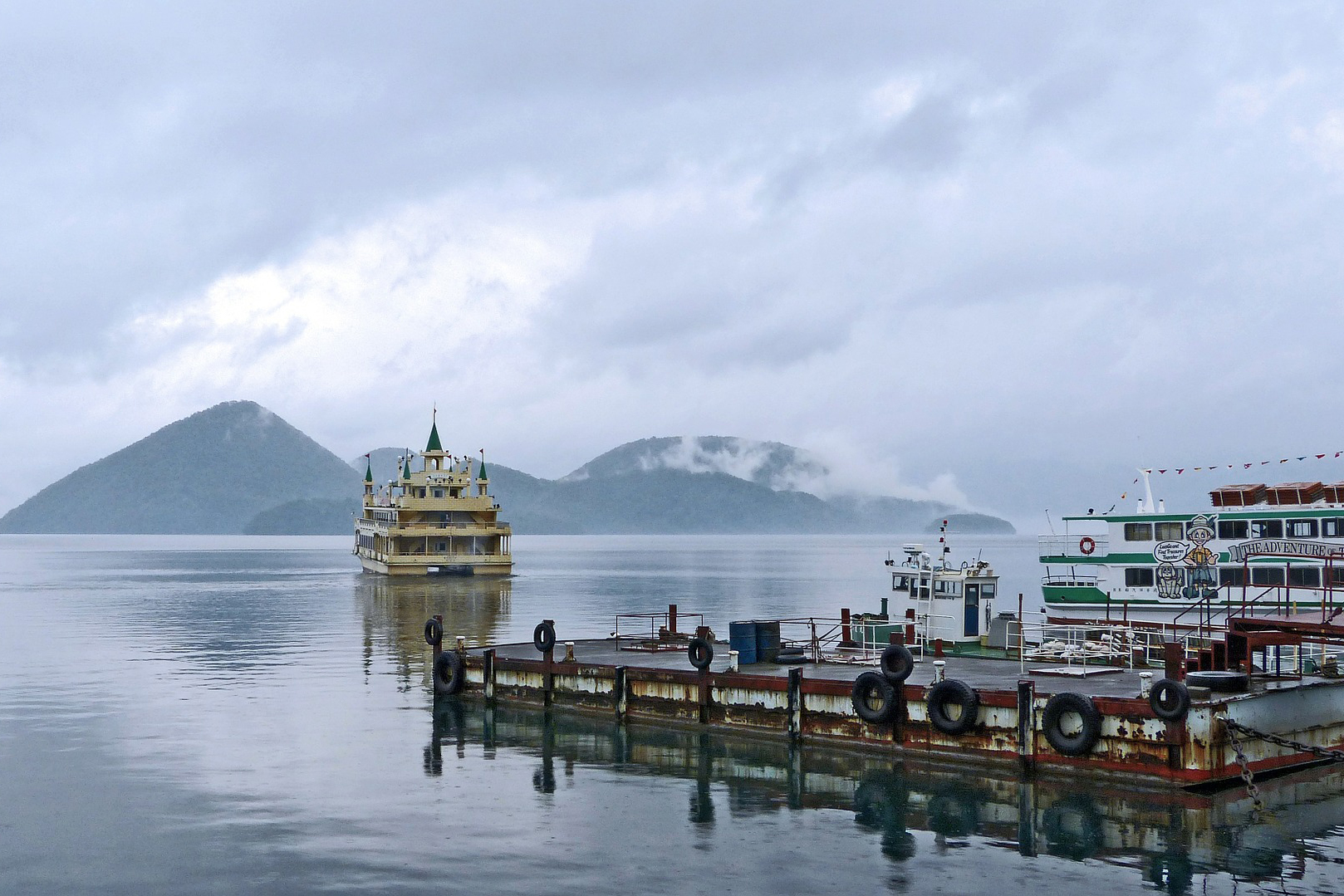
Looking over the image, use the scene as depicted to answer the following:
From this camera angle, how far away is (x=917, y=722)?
30.7 metres

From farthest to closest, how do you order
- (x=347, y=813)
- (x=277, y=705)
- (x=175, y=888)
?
(x=277, y=705)
(x=347, y=813)
(x=175, y=888)

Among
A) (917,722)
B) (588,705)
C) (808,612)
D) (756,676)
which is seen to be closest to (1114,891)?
(917,722)

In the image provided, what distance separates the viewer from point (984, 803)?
86.9 feet

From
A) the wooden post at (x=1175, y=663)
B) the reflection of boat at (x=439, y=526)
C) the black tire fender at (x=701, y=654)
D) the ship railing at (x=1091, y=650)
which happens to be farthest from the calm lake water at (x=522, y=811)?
the reflection of boat at (x=439, y=526)

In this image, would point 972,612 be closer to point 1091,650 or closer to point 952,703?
point 1091,650

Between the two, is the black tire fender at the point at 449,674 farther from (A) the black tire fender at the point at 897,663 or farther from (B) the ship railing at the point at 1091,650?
(B) the ship railing at the point at 1091,650

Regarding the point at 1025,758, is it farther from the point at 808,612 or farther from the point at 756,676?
the point at 808,612

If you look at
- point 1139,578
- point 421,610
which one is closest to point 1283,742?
point 1139,578

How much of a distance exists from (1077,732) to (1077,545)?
110 feet

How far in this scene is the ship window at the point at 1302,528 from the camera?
52.8 m

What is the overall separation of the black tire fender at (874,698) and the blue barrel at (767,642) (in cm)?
716

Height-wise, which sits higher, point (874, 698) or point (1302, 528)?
point (1302, 528)

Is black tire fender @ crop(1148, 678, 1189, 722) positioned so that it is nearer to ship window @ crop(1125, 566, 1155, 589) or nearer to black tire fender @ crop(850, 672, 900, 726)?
black tire fender @ crop(850, 672, 900, 726)

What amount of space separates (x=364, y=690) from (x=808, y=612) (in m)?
47.4
